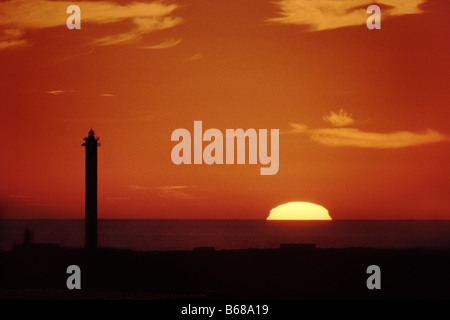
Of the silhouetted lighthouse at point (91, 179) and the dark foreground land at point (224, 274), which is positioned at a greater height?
the silhouetted lighthouse at point (91, 179)

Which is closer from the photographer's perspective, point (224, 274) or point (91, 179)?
point (91, 179)

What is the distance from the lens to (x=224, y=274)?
49.7 m

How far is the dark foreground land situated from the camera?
43188 millimetres

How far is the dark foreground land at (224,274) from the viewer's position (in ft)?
142

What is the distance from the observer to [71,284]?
47219mm

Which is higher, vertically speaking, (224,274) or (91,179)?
(91,179)

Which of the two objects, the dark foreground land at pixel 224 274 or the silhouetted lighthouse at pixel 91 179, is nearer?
the dark foreground land at pixel 224 274

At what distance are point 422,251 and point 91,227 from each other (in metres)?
25.8

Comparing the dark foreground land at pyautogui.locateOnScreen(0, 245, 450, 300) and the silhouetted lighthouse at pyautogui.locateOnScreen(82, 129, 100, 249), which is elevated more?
the silhouetted lighthouse at pyautogui.locateOnScreen(82, 129, 100, 249)

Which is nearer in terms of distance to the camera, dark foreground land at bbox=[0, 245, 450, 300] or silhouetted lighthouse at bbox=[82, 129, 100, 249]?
dark foreground land at bbox=[0, 245, 450, 300]
